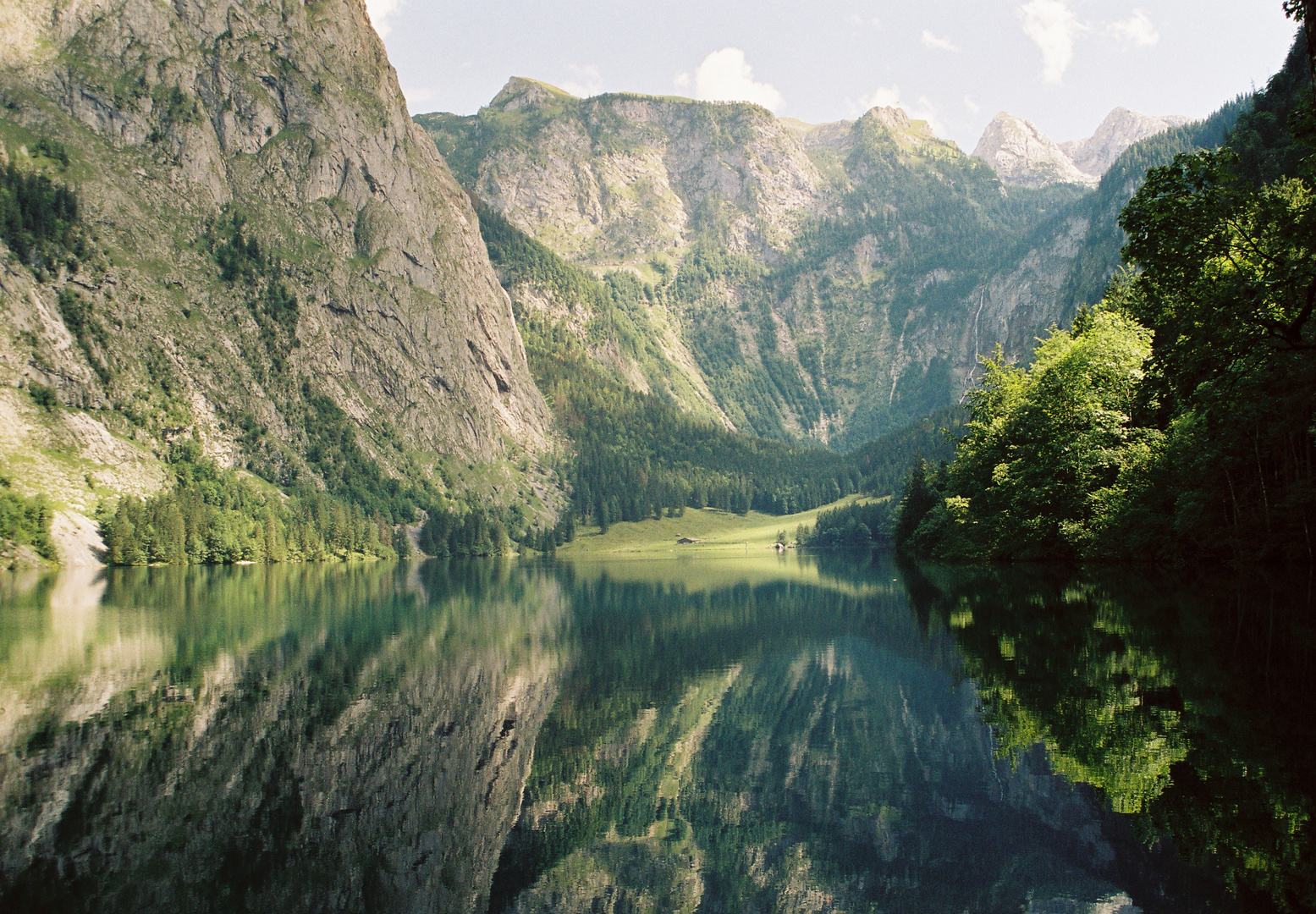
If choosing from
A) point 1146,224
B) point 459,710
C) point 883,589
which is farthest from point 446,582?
point 1146,224

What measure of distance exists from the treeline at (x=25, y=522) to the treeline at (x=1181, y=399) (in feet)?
439

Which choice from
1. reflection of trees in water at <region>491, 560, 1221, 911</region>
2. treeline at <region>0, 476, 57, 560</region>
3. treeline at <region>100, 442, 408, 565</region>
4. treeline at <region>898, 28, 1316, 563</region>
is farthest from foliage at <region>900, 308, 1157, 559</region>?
treeline at <region>100, 442, 408, 565</region>

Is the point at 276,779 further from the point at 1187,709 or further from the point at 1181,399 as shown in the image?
the point at 1181,399

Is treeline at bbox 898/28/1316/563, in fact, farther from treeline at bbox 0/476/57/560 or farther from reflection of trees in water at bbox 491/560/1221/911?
treeline at bbox 0/476/57/560

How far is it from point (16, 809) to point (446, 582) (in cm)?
9620

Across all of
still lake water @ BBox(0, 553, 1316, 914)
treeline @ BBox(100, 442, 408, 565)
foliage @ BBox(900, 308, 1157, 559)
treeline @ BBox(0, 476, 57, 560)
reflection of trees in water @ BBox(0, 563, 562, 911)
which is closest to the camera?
still lake water @ BBox(0, 553, 1316, 914)

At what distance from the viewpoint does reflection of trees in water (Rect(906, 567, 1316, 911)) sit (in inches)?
448

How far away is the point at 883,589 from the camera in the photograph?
209 feet

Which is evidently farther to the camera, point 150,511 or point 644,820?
point 150,511

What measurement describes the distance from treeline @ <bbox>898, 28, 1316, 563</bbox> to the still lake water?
336 inches

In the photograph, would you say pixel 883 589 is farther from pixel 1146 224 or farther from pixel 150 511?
pixel 150 511

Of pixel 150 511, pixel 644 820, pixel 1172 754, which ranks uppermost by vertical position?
pixel 150 511

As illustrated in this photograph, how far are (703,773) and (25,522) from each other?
522 feet

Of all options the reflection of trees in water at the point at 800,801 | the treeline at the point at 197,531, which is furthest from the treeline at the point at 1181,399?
the treeline at the point at 197,531
